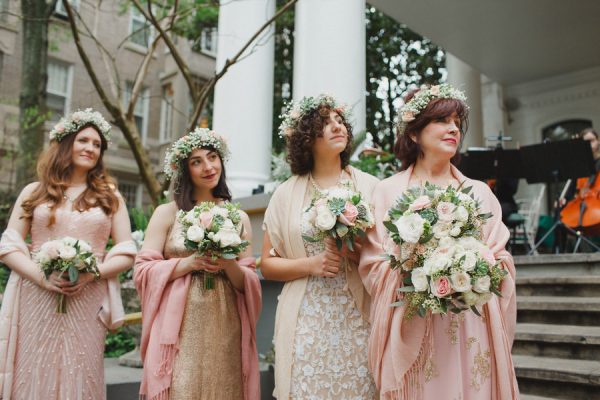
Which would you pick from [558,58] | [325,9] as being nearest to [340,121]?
[325,9]

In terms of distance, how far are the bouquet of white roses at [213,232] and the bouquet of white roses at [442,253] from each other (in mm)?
902

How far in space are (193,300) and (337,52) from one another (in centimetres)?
481

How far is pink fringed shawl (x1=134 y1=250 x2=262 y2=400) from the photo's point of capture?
3074 millimetres

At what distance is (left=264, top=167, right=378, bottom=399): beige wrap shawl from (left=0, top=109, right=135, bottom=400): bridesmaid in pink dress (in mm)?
1132

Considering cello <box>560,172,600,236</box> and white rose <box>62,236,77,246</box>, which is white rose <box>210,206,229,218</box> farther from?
cello <box>560,172,600,236</box>

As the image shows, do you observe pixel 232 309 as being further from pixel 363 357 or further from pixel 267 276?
pixel 363 357

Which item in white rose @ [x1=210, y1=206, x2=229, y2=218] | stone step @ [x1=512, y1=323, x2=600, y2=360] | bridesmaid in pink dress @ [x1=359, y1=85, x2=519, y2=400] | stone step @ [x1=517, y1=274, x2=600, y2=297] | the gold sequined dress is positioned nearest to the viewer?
bridesmaid in pink dress @ [x1=359, y1=85, x2=519, y2=400]

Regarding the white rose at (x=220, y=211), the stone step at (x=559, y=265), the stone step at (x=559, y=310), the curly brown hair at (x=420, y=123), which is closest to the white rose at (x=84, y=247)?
the white rose at (x=220, y=211)

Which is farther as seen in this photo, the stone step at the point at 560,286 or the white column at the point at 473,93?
the white column at the point at 473,93

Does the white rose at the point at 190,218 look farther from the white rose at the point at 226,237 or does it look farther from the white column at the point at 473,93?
the white column at the point at 473,93

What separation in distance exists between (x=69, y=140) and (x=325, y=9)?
4.50 meters

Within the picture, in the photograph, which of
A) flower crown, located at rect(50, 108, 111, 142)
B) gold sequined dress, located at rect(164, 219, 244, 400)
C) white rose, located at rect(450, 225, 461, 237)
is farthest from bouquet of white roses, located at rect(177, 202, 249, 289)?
flower crown, located at rect(50, 108, 111, 142)

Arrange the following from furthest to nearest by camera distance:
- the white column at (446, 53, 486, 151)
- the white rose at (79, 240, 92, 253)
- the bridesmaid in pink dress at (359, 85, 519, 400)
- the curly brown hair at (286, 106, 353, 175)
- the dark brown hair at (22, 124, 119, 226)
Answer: the white column at (446, 53, 486, 151), the dark brown hair at (22, 124, 119, 226), the white rose at (79, 240, 92, 253), the curly brown hair at (286, 106, 353, 175), the bridesmaid in pink dress at (359, 85, 519, 400)

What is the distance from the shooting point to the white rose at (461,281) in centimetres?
218
